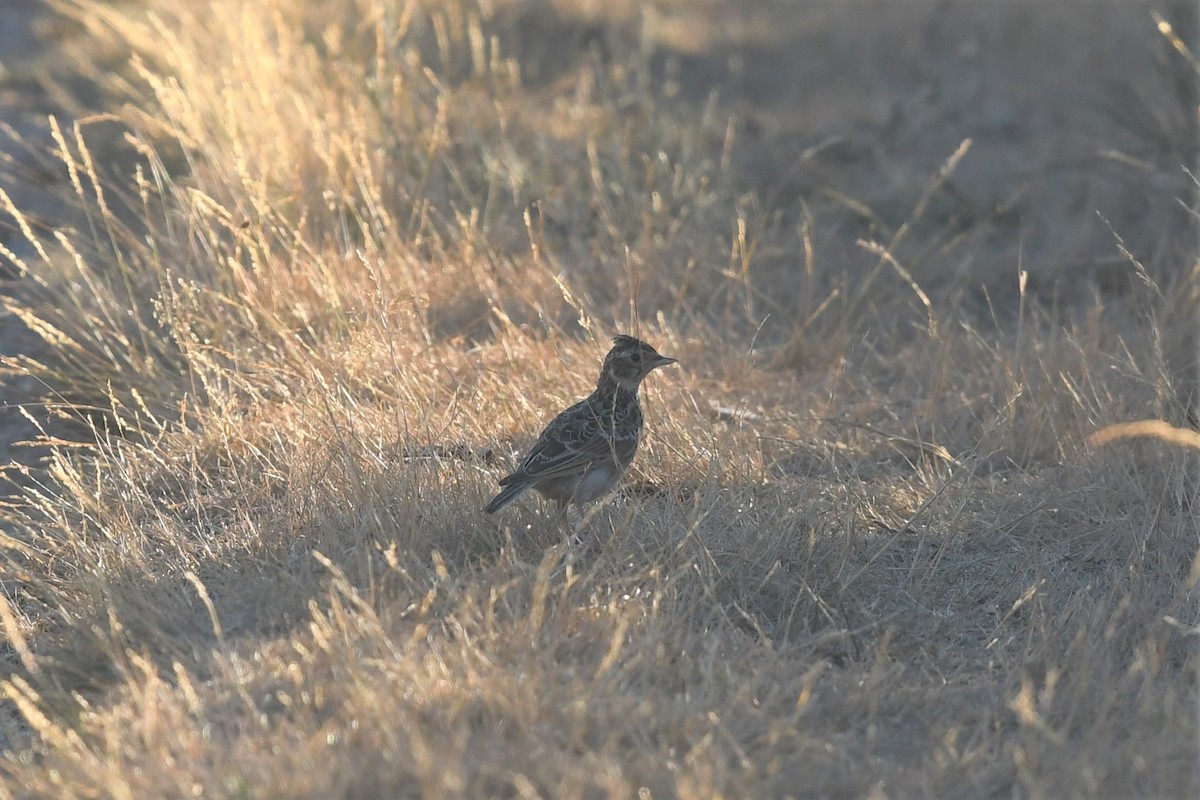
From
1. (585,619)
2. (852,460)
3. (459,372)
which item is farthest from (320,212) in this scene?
(585,619)

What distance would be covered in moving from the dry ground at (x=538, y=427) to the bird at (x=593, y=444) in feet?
0.53

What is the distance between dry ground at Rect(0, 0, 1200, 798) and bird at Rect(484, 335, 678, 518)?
0.16 metres

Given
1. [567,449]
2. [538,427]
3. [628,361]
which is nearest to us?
[567,449]

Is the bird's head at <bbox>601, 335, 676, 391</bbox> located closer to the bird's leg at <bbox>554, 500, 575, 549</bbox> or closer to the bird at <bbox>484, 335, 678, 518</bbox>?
the bird at <bbox>484, 335, 678, 518</bbox>

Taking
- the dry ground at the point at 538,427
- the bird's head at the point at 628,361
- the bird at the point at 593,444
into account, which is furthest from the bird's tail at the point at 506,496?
the bird's head at the point at 628,361

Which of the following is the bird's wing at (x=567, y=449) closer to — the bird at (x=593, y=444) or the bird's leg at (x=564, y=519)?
the bird at (x=593, y=444)

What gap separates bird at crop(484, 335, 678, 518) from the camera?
486 cm

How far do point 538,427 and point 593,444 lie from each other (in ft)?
2.26

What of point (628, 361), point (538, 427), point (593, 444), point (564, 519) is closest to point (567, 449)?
point (593, 444)

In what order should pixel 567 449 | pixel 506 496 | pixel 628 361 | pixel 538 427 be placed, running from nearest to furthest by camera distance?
pixel 506 496
pixel 567 449
pixel 628 361
pixel 538 427

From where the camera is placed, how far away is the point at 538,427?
18.5 feet

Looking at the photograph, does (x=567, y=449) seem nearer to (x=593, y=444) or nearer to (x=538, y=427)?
(x=593, y=444)

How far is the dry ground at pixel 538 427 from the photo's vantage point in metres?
3.69

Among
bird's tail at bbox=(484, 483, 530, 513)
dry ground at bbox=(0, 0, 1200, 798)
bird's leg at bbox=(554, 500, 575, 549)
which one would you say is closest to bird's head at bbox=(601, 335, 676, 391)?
dry ground at bbox=(0, 0, 1200, 798)
